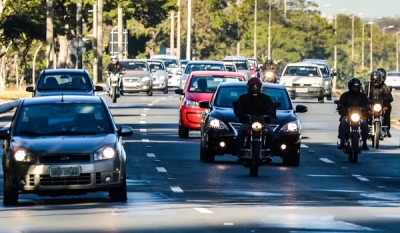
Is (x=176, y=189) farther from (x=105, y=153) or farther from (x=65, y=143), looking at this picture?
(x=65, y=143)

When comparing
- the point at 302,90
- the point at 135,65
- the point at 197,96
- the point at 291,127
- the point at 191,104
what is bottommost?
the point at 302,90

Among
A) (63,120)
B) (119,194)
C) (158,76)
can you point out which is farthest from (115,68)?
(119,194)

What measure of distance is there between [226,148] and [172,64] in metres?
51.5

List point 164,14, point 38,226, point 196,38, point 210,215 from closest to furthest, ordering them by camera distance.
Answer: point 38,226 < point 210,215 < point 164,14 < point 196,38

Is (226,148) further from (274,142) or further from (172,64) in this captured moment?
(172,64)

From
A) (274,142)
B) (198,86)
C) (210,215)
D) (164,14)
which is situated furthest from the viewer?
(164,14)

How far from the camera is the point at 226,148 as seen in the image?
2430 centimetres

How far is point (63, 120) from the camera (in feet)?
59.2

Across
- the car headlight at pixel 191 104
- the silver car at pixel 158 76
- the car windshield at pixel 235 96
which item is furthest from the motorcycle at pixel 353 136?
the silver car at pixel 158 76

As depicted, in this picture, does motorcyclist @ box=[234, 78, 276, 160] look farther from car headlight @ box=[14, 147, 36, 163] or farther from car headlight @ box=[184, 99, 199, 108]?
car headlight @ box=[184, 99, 199, 108]

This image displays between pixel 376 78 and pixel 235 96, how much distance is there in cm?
518

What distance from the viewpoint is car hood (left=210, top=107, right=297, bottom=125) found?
2445cm

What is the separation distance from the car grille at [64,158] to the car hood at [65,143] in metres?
0.05

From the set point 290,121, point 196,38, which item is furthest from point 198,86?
point 196,38
